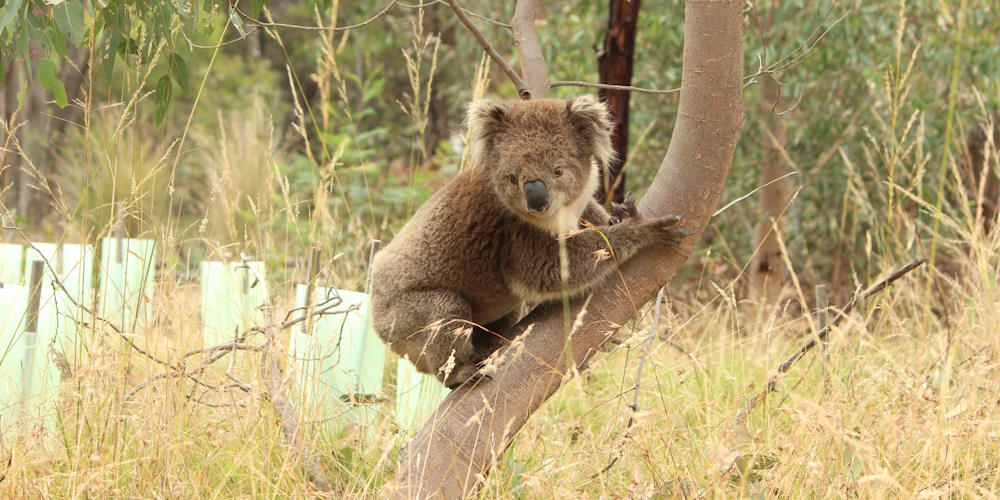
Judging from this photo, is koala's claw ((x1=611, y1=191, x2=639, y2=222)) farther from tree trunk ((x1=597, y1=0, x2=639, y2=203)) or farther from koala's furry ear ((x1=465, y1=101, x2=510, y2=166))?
tree trunk ((x1=597, y1=0, x2=639, y2=203))

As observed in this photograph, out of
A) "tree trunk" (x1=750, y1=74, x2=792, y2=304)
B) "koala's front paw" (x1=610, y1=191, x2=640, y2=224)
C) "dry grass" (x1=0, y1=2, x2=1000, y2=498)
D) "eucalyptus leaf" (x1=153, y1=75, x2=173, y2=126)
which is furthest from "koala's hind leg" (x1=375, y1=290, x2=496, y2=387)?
"tree trunk" (x1=750, y1=74, x2=792, y2=304)

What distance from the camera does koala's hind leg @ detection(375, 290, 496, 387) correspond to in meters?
2.65

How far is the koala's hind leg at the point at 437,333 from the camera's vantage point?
2.65m

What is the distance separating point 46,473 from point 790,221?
6.29 meters

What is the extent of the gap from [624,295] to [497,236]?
0.63 metres

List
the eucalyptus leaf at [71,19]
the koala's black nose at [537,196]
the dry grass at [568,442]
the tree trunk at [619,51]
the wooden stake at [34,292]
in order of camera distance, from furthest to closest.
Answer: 1. the tree trunk at [619,51]
2. the wooden stake at [34,292]
3. the koala's black nose at [537,196]
4. the dry grass at [568,442]
5. the eucalyptus leaf at [71,19]

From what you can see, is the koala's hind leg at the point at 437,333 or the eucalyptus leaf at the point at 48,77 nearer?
the eucalyptus leaf at the point at 48,77

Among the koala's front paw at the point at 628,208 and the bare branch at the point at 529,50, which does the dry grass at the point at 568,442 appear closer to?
the koala's front paw at the point at 628,208

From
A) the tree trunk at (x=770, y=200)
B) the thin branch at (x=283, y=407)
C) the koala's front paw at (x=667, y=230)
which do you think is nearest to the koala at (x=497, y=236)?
the koala's front paw at (x=667, y=230)

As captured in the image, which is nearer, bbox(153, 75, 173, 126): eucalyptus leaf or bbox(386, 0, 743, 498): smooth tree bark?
bbox(386, 0, 743, 498): smooth tree bark

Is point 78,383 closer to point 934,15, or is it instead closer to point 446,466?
point 446,466

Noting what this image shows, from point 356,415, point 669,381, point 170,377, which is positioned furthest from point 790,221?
point 170,377

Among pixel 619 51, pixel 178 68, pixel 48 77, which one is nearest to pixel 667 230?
pixel 178 68

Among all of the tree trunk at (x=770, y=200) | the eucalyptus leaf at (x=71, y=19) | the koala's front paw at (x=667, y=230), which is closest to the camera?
the eucalyptus leaf at (x=71, y=19)
